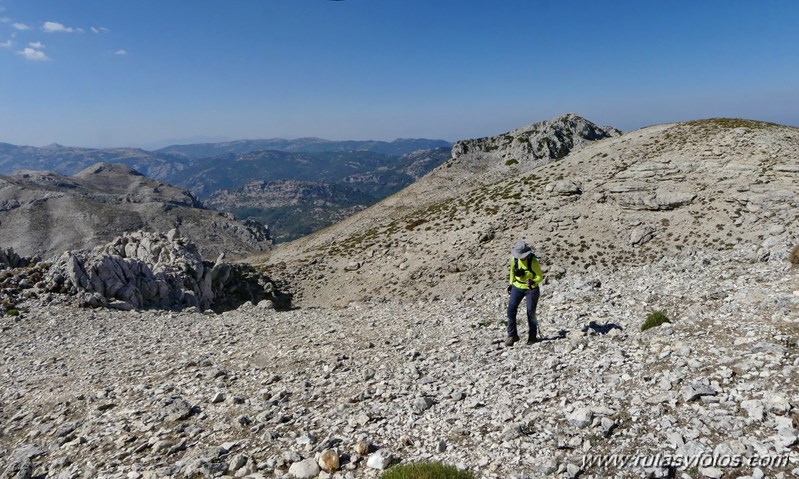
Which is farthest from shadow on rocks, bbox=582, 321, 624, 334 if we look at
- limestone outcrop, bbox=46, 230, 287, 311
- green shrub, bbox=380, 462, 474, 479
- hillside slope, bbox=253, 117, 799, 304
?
limestone outcrop, bbox=46, 230, 287, 311

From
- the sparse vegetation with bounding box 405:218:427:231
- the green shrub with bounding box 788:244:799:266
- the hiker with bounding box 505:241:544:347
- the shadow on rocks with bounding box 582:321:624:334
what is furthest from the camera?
the sparse vegetation with bounding box 405:218:427:231

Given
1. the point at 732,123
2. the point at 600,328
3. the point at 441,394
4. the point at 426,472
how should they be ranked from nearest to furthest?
the point at 426,472 < the point at 441,394 < the point at 600,328 < the point at 732,123

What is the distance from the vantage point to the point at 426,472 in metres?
7.42

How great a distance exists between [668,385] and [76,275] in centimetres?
3470

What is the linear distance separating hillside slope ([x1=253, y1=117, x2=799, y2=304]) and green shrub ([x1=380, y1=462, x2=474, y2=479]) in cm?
2319

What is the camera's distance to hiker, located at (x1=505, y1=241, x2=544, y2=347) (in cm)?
1433

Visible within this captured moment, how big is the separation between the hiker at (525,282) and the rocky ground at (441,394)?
839 mm

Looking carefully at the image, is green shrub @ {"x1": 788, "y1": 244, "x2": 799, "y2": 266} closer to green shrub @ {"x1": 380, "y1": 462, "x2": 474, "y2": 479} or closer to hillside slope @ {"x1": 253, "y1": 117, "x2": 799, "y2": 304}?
hillside slope @ {"x1": 253, "y1": 117, "x2": 799, "y2": 304}

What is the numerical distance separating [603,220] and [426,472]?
38.4m

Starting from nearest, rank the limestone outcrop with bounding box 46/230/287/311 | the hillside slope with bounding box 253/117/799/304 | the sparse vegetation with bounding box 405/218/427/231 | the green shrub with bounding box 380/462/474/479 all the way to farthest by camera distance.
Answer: the green shrub with bounding box 380/462/474/479 < the limestone outcrop with bounding box 46/230/287/311 < the hillside slope with bounding box 253/117/799/304 < the sparse vegetation with bounding box 405/218/427/231

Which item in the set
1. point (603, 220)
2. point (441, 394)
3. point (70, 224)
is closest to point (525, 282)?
point (441, 394)

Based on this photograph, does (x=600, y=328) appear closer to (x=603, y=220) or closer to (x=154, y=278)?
(x=603, y=220)

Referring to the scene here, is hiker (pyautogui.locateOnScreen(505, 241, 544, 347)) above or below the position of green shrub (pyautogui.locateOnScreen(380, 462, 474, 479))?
above

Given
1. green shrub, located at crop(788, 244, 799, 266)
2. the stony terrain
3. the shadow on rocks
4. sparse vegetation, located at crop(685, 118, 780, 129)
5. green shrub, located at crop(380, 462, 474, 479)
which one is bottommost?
the stony terrain
